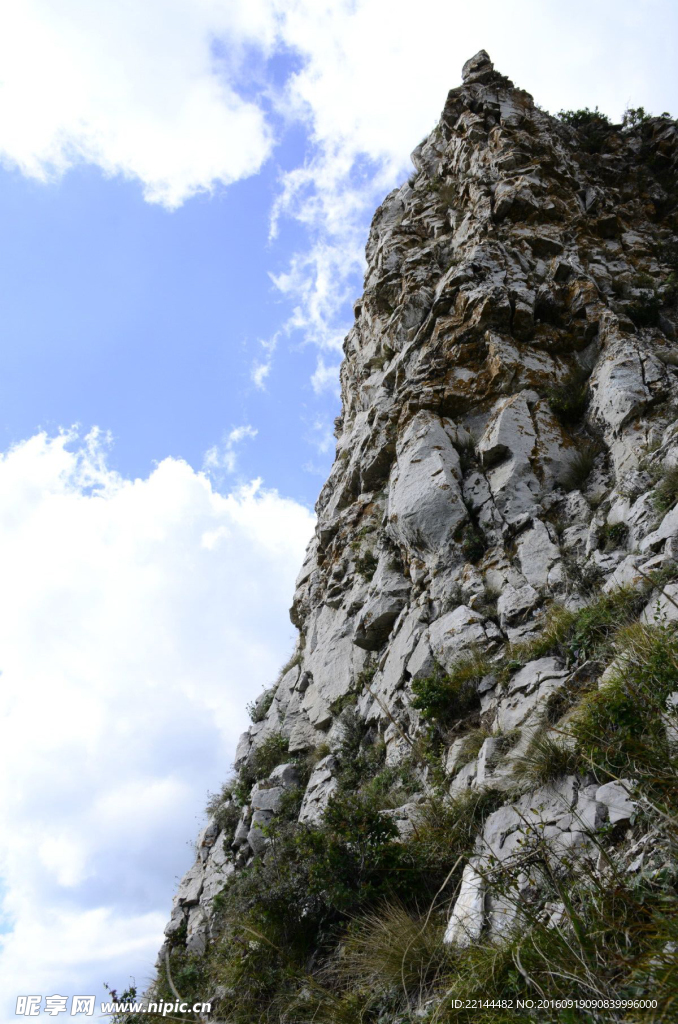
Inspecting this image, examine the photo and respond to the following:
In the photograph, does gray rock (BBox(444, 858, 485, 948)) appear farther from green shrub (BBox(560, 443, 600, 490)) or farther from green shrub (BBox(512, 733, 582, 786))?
green shrub (BBox(560, 443, 600, 490))

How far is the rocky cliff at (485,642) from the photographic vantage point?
14.0 ft

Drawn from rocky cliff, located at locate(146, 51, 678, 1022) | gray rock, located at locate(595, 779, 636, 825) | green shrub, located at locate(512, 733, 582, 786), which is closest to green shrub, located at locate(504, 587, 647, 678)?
rocky cliff, located at locate(146, 51, 678, 1022)

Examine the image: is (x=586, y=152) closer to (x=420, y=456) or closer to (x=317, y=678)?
(x=420, y=456)

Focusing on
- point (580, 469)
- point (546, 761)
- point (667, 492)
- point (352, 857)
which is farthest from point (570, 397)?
point (352, 857)

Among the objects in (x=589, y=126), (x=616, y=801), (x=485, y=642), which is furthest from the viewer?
(x=589, y=126)

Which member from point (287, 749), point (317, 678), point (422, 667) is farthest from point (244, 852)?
point (422, 667)

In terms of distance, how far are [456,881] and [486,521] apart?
5260 millimetres

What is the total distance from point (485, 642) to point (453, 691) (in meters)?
0.78

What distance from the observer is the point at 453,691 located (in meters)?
7.65

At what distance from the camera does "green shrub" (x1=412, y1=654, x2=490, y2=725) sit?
7.49 meters

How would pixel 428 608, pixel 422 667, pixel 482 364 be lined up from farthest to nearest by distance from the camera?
pixel 482 364, pixel 428 608, pixel 422 667

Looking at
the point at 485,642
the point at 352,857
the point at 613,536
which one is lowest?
the point at 352,857

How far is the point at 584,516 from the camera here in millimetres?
8703

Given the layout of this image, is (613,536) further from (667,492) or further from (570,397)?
(570,397)
